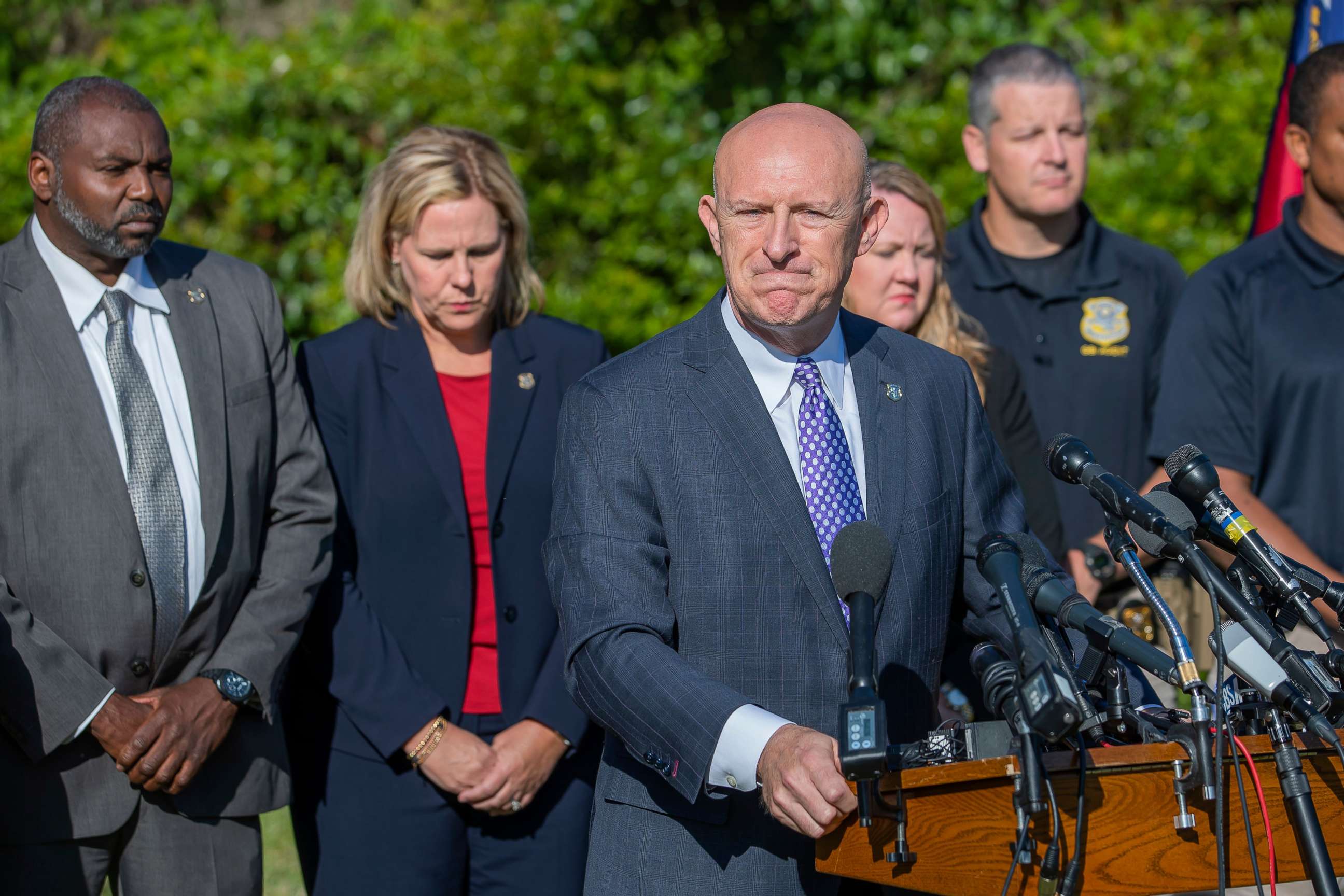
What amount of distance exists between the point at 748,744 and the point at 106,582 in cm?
172

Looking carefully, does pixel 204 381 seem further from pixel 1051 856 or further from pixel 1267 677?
pixel 1267 677

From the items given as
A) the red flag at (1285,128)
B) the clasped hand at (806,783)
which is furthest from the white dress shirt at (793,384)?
the red flag at (1285,128)

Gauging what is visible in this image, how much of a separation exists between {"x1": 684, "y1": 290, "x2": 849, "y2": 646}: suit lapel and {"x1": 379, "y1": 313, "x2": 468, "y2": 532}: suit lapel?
3.70 ft

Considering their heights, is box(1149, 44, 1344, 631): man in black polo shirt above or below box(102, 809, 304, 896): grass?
above

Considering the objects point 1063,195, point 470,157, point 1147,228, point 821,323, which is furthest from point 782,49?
point 821,323

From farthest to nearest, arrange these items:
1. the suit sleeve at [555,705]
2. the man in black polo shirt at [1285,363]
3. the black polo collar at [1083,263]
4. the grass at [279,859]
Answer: the grass at [279,859], the black polo collar at [1083,263], the man in black polo shirt at [1285,363], the suit sleeve at [555,705]

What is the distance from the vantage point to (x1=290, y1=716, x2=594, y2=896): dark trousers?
3721 mm

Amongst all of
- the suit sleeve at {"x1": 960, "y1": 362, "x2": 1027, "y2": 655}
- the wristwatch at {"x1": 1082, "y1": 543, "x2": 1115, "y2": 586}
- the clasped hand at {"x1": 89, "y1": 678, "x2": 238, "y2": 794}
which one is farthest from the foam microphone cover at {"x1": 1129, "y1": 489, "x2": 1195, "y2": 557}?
the clasped hand at {"x1": 89, "y1": 678, "x2": 238, "y2": 794}

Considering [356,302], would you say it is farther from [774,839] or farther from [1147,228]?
[1147,228]

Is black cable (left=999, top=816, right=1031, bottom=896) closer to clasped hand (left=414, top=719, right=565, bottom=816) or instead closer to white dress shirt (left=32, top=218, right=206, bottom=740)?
clasped hand (left=414, top=719, right=565, bottom=816)

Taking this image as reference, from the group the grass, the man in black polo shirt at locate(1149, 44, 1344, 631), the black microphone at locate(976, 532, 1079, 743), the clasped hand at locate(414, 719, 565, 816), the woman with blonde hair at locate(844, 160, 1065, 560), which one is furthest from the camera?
the grass

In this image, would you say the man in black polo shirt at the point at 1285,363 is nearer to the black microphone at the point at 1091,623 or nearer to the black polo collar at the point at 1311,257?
the black polo collar at the point at 1311,257

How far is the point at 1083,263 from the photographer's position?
16.7ft

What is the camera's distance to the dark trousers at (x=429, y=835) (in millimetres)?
3721
